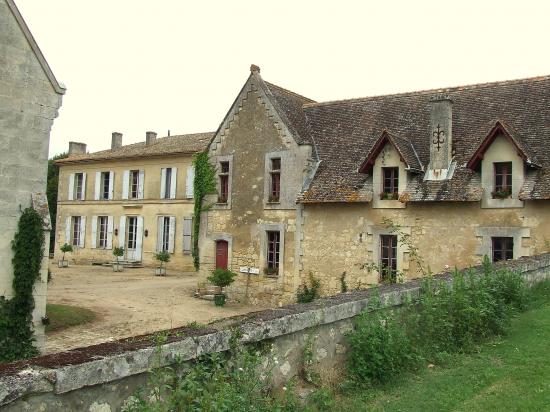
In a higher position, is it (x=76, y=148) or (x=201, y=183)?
(x=76, y=148)

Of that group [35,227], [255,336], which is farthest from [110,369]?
[35,227]

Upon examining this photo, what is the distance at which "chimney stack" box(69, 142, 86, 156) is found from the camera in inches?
1486

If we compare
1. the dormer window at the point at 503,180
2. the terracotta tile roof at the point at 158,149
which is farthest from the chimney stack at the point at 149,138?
the dormer window at the point at 503,180

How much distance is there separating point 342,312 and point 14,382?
3.22 metres

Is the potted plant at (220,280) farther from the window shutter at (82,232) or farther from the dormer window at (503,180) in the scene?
the window shutter at (82,232)

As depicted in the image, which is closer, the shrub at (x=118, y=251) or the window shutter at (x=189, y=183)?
the window shutter at (x=189, y=183)

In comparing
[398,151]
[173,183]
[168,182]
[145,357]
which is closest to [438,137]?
[398,151]

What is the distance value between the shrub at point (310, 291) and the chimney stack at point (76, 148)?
2604 centimetres

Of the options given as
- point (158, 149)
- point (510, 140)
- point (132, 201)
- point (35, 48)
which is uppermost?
point (158, 149)

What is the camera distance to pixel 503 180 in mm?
14625

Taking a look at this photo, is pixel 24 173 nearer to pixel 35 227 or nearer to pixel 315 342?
pixel 35 227

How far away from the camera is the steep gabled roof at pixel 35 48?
10.4m

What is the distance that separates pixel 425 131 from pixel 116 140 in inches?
997

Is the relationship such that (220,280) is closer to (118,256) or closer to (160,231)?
(160,231)
